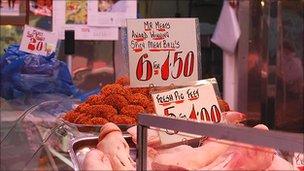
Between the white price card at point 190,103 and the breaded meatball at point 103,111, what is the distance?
29 cm

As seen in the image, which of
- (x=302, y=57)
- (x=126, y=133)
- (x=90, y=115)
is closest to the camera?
(x=126, y=133)

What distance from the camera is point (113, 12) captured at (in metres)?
4.16

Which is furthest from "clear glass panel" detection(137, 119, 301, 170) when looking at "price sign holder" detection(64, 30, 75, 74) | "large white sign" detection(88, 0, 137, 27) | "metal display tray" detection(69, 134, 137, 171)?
"large white sign" detection(88, 0, 137, 27)

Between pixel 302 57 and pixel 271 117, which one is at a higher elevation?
pixel 302 57

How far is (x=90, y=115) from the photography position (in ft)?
5.34

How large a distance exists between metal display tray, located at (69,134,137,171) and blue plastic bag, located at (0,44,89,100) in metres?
1.50

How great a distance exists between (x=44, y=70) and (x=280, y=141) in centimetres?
231

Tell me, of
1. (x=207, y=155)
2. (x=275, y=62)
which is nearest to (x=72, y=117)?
(x=207, y=155)

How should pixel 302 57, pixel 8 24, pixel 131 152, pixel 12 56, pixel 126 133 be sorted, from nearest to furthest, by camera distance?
pixel 131 152 < pixel 126 133 < pixel 12 56 < pixel 8 24 < pixel 302 57

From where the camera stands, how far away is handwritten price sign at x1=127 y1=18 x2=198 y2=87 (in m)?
1.52

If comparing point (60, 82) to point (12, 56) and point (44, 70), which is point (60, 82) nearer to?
point (44, 70)

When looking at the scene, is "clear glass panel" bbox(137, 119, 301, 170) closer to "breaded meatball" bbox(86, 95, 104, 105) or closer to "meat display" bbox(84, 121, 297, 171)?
"meat display" bbox(84, 121, 297, 171)

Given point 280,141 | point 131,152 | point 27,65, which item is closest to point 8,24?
point 27,65

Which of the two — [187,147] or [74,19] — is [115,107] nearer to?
[187,147]
